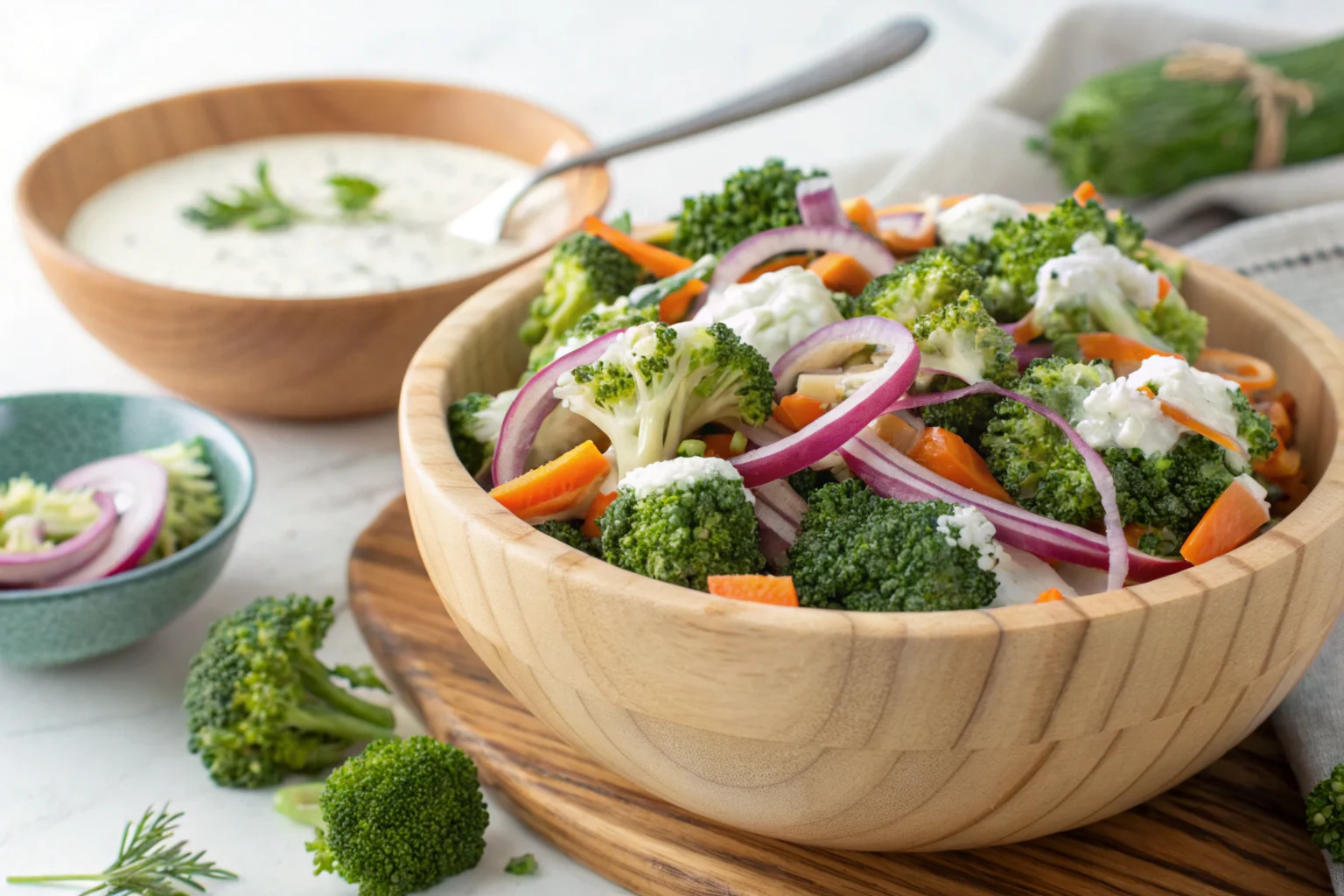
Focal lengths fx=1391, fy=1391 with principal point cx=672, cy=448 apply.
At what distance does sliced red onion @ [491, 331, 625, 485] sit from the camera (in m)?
2.01

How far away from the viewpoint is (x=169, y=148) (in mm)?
3895

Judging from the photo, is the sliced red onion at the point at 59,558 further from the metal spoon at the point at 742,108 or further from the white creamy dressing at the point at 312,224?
the metal spoon at the point at 742,108

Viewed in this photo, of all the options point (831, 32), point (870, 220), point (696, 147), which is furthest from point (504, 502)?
point (831, 32)

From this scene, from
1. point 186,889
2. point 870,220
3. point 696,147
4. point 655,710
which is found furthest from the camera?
point 696,147

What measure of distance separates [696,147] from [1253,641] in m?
3.74

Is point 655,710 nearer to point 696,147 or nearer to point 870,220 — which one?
point 870,220

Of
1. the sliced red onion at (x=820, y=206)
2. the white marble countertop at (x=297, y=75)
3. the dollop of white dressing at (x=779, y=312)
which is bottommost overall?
the white marble countertop at (x=297, y=75)

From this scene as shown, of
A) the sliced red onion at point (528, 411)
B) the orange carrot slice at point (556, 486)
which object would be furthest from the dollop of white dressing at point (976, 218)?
the orange carrot slice at point (556, 486)

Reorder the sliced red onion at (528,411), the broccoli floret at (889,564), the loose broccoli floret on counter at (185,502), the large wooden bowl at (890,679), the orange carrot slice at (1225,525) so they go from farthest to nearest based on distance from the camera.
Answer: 1. the loose broccoli floret on counter at (185,502)
2. the sliced red onion at (528,411)
3. the orange carrot slice at (1225,525)
4. the broccoli floret at (889,564)
5. the large wooden bowl at (890,679)

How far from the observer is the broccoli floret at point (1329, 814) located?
6.35ft

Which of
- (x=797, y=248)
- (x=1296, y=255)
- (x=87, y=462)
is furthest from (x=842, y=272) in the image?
(x=87, y=462)

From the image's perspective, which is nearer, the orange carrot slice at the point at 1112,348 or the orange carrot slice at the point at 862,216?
the orange carrot slice at the point at 1112,348

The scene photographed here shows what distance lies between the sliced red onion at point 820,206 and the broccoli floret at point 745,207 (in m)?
0.05

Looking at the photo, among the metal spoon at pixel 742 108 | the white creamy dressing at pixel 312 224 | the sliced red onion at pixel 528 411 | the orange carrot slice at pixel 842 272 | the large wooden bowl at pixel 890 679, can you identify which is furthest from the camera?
the metal spoon at pixel 742 108
